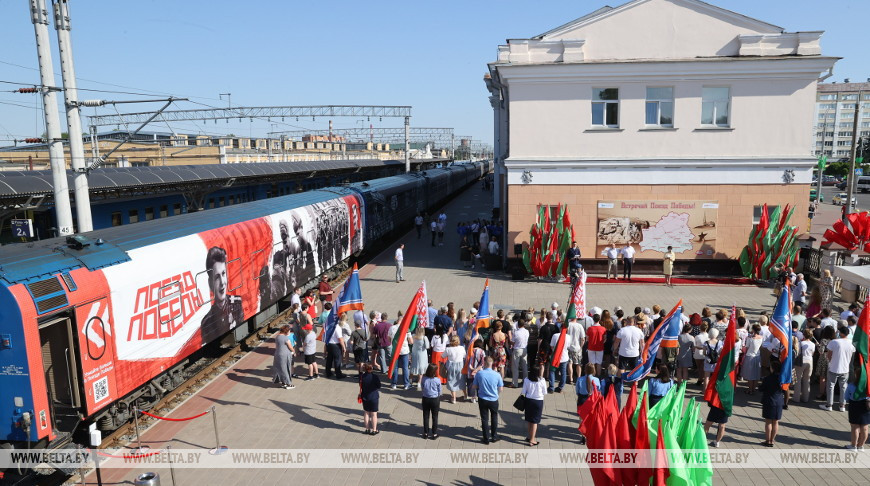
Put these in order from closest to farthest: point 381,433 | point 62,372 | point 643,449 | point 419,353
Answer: point 643,449
point 62,372
point 381,433
point 419,353

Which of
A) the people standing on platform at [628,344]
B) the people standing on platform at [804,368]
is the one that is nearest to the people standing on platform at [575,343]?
the people standing on platform at [628,344]

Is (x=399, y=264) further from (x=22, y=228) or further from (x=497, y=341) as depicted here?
(x=22, y=228)

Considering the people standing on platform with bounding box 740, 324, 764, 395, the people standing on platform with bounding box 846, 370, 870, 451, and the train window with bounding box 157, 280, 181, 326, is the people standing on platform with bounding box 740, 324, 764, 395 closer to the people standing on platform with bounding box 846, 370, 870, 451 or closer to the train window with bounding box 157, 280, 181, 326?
the people standing on platform with bounding box 846, 370, 870, 451

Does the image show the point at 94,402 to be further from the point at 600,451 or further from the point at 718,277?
the point at 718,277

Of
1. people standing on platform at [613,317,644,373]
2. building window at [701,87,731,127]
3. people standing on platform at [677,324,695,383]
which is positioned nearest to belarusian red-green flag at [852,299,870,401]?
people standing on platform at [677,324,695,383]

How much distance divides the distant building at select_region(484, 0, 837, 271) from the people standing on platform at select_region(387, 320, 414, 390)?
10.6 meters

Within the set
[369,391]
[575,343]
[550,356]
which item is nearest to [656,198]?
[575,343]

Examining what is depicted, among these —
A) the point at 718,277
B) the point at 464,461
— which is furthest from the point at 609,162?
the point at 464,461

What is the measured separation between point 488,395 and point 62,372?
592 cm

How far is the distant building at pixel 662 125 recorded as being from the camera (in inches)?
794

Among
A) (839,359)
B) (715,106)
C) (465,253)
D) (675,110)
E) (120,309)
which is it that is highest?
(715,106)

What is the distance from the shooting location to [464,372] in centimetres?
1088

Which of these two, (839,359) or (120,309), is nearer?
(120,309)

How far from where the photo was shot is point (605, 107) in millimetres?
20859
